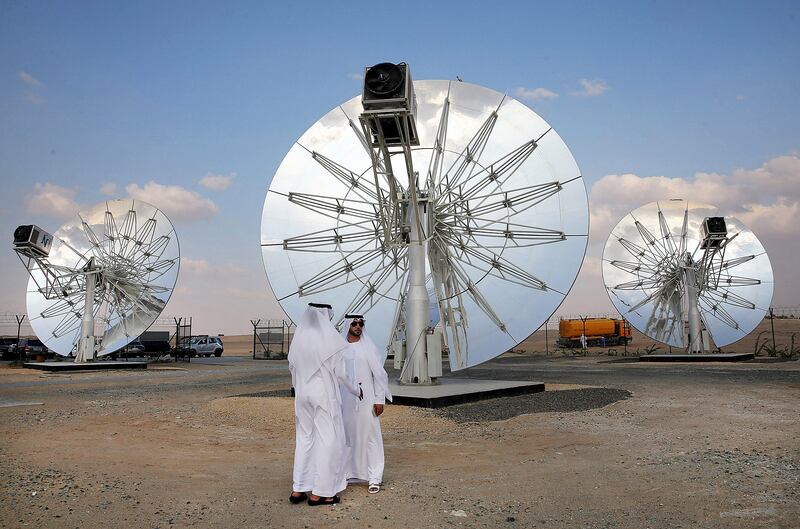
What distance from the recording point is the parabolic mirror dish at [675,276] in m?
33.6

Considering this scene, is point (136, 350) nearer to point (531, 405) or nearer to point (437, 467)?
point (531, 405)

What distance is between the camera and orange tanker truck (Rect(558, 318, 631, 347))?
202ft

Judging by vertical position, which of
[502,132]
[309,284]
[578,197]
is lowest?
[309,284]

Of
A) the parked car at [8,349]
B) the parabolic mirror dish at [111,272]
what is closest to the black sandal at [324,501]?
the parabolic mirror dish at [111,272]

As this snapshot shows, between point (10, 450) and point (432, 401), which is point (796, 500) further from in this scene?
point (10, 450)

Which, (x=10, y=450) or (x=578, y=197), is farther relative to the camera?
(x=578, y=197)

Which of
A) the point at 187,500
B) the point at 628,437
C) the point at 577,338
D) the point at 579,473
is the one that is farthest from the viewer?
the point at 577,338

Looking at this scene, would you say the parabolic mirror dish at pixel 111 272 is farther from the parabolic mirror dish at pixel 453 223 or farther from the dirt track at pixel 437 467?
the dirt track at pixel 437 467

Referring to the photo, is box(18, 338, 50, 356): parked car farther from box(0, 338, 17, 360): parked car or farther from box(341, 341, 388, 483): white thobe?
box(341, 341, 388, 483): white thobe

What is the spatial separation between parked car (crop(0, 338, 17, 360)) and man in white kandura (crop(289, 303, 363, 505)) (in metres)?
47.0

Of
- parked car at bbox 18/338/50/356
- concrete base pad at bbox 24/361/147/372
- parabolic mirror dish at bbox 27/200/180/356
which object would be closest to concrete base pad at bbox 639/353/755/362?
parabolic mirror dish at bbox 27/200/180/356

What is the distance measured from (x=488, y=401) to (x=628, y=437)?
534cm

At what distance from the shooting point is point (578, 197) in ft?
57.3

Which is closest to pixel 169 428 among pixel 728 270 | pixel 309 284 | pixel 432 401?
pixel 432 401
